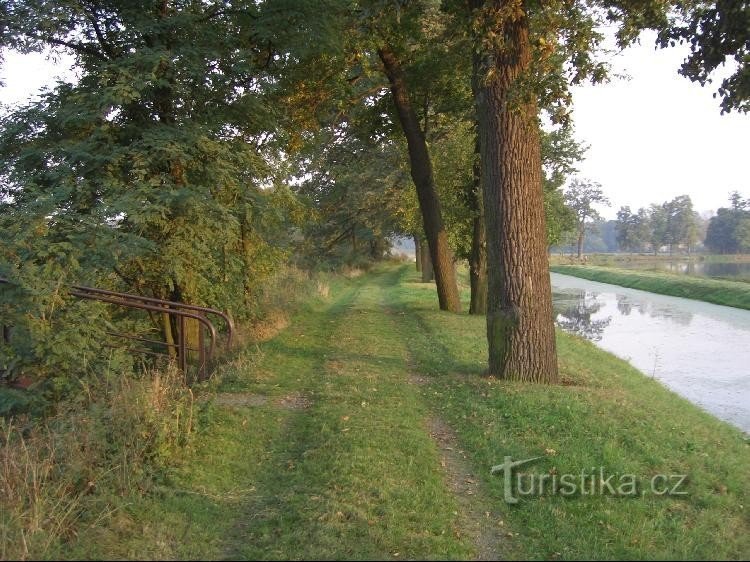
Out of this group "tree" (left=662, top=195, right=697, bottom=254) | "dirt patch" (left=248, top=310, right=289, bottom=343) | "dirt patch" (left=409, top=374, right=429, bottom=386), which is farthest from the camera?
"tree" (left=662, top=195, right=697, bottom=254)

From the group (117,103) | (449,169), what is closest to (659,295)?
(449,169)

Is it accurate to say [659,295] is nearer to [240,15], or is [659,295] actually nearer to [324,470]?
[240,15]

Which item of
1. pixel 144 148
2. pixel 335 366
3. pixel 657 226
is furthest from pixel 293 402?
pixel 657 226

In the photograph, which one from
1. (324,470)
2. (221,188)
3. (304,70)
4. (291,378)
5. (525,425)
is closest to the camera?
(324,470)

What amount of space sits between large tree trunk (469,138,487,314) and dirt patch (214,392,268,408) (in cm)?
1065

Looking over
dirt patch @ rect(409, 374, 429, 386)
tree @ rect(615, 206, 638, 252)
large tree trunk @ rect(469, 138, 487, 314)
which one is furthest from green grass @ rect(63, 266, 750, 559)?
tree @ rect(615, 206, 638, 252)

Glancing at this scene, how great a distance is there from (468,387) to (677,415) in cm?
311

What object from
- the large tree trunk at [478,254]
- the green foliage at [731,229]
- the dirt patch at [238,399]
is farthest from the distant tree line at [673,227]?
the dirt patch at [238,399]

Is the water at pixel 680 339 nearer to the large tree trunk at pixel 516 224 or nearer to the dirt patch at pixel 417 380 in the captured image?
the large tree trunk at pixel 516 224

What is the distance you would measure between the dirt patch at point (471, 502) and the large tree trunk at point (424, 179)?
10901 mm

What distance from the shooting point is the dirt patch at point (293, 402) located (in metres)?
7.61

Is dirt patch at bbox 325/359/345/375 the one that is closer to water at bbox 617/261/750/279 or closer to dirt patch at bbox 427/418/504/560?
dirt patch at bbox 427/418/504/560

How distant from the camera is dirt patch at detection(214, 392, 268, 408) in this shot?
24.9 feet

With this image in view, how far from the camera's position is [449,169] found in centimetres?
1862
